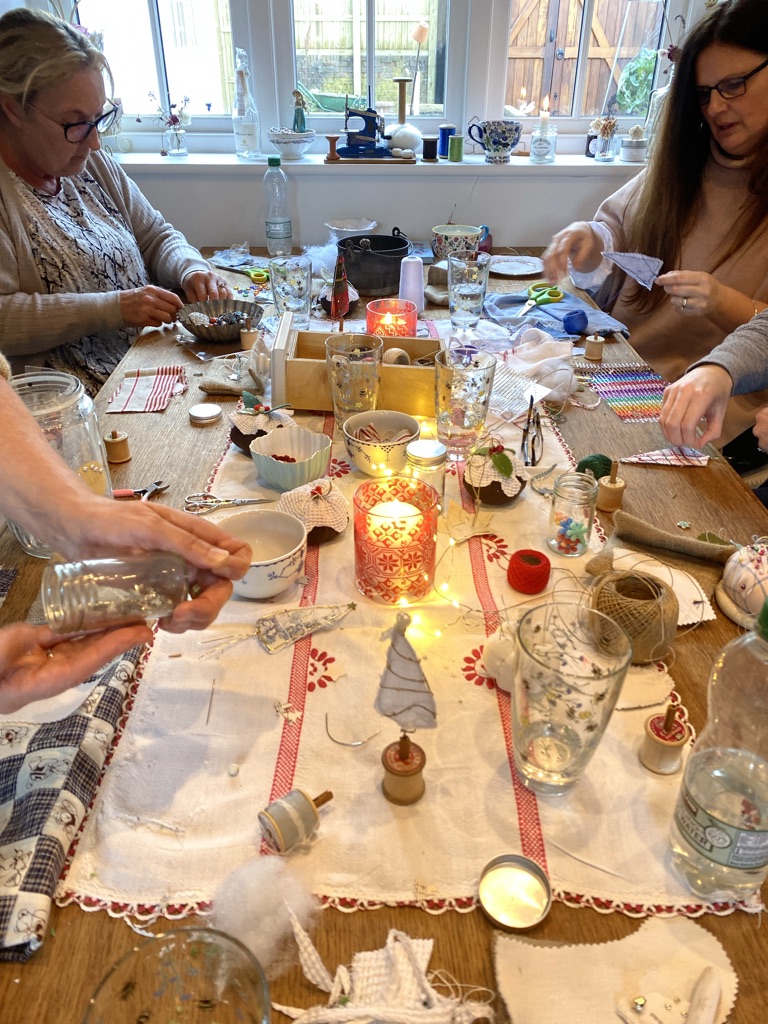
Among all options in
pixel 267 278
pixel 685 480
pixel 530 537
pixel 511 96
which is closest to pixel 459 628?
pixel 530 537

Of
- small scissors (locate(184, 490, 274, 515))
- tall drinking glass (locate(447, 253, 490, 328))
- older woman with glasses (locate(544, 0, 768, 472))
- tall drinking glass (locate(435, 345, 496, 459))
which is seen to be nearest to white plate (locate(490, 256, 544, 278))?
older woman with glasses (locate(544, 0, 768, 472))

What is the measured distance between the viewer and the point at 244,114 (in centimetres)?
275

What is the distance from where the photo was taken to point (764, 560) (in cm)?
90

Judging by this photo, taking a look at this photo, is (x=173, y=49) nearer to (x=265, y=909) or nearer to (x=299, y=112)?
(x=299, y=112)

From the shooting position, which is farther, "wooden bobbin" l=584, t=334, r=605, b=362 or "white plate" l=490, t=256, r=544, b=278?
"white plate" l=490, t=256, r=544, b=278

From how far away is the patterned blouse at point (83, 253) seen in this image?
1799 mm

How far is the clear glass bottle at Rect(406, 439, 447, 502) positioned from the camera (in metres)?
1.13

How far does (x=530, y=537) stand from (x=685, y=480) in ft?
1.04

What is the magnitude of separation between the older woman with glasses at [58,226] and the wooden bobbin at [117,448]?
63cm

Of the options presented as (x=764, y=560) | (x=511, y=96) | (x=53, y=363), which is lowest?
(x=53, y=363)

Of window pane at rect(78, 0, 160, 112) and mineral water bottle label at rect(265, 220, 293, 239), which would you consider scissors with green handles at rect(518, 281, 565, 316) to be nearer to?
mineral water bottle label at rect(265, 220, 293, 239)

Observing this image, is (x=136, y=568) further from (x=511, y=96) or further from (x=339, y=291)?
(x=511, y=96)

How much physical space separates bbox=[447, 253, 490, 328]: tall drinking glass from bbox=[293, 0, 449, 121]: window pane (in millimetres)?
1491

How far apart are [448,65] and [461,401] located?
7.26 feet
